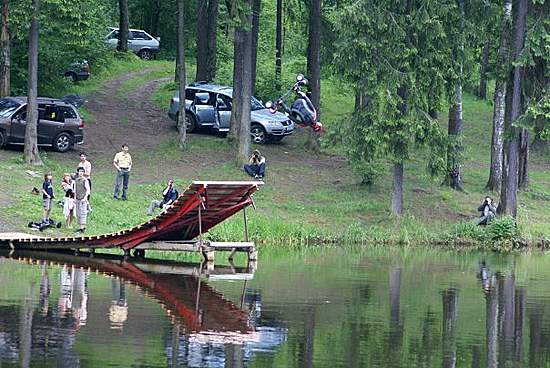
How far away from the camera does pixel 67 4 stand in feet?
132

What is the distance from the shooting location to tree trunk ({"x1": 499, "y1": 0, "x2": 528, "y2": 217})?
39250mm

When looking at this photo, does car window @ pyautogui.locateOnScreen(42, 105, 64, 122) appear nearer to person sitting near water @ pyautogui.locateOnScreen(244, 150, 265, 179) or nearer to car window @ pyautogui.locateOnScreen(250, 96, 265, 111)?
person sitting near water @ pyautogui.locateOnScreen(244, 150, 265, 179)

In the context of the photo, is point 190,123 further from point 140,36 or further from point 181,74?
point 140,36

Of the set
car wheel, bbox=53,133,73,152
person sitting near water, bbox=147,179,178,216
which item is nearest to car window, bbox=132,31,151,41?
car wheel, bbox=53,133,73,152

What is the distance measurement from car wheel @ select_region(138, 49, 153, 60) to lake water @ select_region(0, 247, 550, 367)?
35682 millimetres

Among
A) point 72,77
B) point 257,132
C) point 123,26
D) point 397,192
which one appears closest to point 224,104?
point 257,132

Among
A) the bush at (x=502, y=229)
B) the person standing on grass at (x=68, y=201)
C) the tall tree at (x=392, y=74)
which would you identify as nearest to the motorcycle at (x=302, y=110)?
the tall tree at (x=392, y=74)

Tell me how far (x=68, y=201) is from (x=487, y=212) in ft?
42.3

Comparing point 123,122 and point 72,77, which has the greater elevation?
point 72,77

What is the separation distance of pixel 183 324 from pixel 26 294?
4.26m

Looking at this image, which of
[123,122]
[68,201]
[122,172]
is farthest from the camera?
[123,122]

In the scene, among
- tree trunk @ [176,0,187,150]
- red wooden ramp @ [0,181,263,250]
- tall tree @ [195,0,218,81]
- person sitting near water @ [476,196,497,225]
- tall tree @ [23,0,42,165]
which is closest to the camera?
red wooden ramp @ [0,181,263,250]

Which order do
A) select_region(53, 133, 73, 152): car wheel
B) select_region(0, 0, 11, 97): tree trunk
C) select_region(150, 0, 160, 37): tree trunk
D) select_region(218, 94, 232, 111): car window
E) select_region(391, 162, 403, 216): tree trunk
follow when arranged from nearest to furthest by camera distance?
select_region(391, 162, 403, 216): tree trunk
select_region(53, 133, 73, 152): car wheel
select_region(0, 0, 11, 97): tree trunk
select_region(218, 94, 232, 111): car window
select_region(150, 0, 160, 37): tree trunk

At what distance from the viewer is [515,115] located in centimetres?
3941
